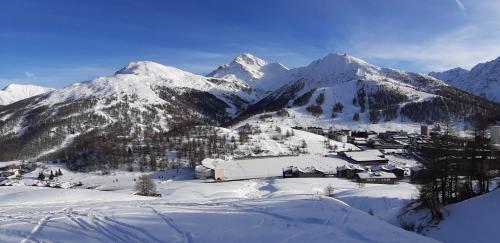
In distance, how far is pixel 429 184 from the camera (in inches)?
1745

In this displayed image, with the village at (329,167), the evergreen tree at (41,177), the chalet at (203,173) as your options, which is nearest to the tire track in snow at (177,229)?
the village at (329,167)

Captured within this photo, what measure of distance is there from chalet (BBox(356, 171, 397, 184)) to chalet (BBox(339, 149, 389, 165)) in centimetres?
2949

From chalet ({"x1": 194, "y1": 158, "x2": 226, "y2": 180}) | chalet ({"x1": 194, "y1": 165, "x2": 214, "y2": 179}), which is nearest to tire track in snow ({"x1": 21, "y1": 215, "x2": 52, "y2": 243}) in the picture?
chalet ({"x1": 194, "y1": 158, "x2": 226, "y2": 180})

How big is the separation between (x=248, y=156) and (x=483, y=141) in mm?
107355

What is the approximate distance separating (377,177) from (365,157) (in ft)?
122

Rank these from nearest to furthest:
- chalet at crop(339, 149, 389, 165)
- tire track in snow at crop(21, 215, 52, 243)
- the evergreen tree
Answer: tire track in snow at crop(21, 215, 52, 243), chalet at crop(339, 149, 389, 165), the evergreen tree

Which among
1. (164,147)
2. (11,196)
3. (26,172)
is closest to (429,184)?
(11,196)

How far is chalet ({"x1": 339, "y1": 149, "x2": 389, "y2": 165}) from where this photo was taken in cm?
13550

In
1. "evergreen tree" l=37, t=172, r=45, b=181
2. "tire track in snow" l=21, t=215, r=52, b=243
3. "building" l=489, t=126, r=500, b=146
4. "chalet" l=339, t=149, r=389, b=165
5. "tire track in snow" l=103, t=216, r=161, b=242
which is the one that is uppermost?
"building" l=489, t=126, r=500, b=146

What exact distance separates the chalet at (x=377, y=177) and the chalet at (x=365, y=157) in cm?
2949

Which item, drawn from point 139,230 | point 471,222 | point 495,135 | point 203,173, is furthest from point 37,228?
point 203,173

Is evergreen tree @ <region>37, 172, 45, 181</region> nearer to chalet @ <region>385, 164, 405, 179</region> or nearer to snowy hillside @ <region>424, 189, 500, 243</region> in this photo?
chalet @ <region>385, 164, 405, 179</region>

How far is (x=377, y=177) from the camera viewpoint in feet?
341

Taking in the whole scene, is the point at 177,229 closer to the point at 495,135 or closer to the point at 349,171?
the point at 495,135
